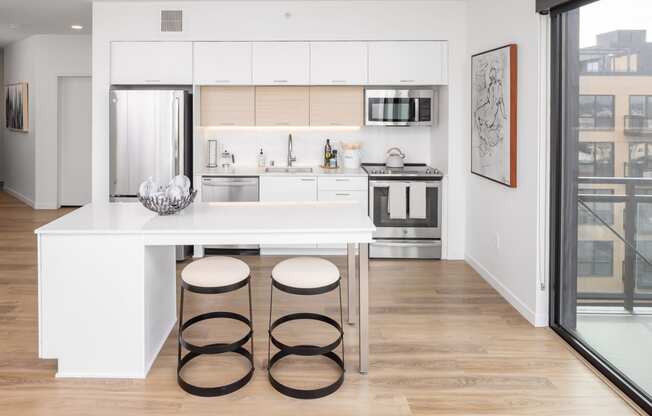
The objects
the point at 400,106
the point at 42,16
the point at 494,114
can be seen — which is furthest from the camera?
the point at 42,16

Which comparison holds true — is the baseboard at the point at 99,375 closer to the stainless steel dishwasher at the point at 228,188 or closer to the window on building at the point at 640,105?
the window on building at the point at 640,105

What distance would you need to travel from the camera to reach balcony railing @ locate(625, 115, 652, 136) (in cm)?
299

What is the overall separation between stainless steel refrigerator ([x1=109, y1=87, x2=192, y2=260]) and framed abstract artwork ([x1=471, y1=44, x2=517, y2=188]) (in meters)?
2.81

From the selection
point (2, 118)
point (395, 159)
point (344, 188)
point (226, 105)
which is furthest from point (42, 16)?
point (2, 118)

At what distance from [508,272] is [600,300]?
1.31m

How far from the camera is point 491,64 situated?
5.13m

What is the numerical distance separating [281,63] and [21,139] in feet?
20.0

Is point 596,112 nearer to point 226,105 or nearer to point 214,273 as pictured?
point 214,273

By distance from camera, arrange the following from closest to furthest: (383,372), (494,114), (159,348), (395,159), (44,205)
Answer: (383,372)
(159,348)
(494,114)
(395,159)
(44,205)

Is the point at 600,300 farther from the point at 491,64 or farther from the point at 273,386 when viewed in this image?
the point at 491,64

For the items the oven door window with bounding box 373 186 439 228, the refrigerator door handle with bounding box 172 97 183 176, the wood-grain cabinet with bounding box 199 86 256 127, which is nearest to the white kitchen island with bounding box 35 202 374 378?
the refrigerator door handle with bounding box 172 97 183 176

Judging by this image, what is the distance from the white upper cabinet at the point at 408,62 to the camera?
6.32m

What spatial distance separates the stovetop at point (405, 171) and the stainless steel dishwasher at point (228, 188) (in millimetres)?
1218

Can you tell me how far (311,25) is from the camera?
6.33 m
